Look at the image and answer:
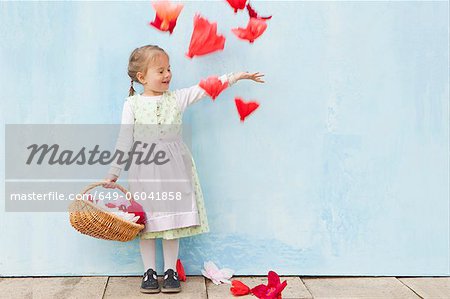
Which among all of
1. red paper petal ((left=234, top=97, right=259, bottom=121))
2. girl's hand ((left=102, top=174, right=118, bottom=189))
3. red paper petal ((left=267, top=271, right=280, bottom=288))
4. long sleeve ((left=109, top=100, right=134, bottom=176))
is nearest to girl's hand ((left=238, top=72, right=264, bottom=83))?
red paper petal ((left=234, top=97, right=259, bottom=121))

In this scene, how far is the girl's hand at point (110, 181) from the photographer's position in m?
3.75

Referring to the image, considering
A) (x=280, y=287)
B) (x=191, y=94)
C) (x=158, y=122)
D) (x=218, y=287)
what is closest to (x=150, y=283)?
(x=218, y=287)

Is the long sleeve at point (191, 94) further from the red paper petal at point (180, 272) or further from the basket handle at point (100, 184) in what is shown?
the red paper petal at point (180, 272)

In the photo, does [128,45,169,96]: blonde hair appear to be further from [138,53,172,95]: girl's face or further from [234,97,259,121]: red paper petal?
[234,97,259,121]: red paper petal

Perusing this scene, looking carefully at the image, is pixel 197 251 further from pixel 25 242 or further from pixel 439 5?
pixel 439 5

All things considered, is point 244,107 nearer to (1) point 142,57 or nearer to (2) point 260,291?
(1) point 142,57

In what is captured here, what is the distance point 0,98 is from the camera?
3.89 m

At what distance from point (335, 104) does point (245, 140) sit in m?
0.46

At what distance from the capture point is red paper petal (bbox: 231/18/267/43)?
150 inches

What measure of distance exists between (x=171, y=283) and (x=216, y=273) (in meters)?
0.26

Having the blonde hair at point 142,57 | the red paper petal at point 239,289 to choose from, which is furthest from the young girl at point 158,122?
the red paper petal at point 239,289

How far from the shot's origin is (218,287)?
12.5 feet

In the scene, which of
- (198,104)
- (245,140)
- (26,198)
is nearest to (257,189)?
(245,140)

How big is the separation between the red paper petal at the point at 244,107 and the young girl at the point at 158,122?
136 mm
